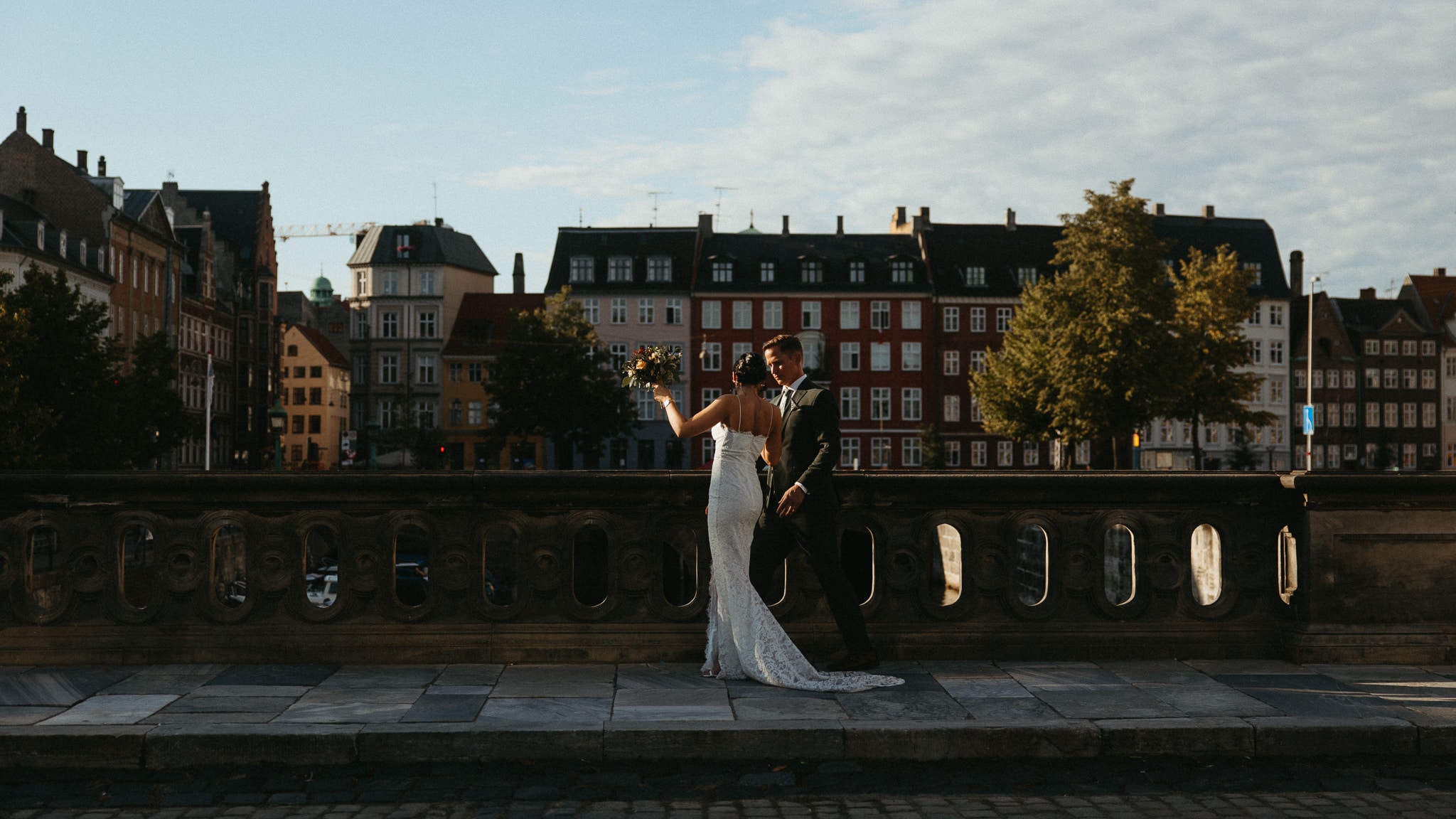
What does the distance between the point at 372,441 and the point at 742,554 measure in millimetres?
68418

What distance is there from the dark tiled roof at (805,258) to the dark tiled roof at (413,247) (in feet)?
57.7

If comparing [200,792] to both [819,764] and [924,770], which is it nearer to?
[819,764]

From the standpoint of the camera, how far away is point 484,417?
269ft

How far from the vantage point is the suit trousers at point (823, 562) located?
7.24 meters

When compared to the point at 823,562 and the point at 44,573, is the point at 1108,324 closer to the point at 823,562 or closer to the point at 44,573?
the point at 823,562

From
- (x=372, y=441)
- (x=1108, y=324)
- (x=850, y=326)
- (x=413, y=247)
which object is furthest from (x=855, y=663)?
(x=413, y=247)

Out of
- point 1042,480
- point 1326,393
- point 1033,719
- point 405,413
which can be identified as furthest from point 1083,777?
point 1326,393

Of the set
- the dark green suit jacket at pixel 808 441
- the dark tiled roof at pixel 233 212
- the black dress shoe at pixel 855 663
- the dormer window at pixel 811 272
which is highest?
the dark tiled roof at pixel 233 212

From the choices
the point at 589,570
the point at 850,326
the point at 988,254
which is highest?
the point at 988,254

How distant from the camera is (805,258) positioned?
80.8 metres

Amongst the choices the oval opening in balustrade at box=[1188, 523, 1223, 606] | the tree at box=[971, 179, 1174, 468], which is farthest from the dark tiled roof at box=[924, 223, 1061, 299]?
the oval opening in balustrade at box=[1188, 523, 1223, 606]

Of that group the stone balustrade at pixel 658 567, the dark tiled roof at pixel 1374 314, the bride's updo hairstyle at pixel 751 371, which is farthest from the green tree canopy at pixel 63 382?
the dark tiled roof at pixel 1374 314

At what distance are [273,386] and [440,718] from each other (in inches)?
3606

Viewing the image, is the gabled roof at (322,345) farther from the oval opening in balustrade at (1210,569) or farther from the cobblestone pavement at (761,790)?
the cobblestone pavement at (761,790)
